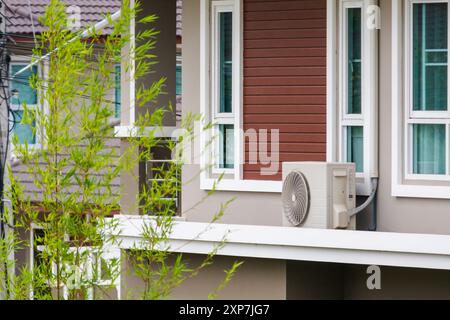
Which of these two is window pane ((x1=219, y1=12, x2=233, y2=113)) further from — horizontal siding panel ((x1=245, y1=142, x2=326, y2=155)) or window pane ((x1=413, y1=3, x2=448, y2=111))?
window pane ((x1=413, y1=3, x2=448, y2=111))

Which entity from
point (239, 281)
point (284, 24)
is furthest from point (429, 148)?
point (239, 281)

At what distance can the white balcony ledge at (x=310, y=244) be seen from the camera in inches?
487

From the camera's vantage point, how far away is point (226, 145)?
14445 millimetres

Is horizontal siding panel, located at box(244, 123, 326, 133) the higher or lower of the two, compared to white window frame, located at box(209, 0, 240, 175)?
lower

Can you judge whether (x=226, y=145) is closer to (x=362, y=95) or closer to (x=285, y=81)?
(x=285, y=81)

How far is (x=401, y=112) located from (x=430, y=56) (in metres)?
0.64

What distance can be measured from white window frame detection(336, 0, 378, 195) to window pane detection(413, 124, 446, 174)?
44 centimetres

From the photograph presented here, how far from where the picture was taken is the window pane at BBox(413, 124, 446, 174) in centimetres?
1284

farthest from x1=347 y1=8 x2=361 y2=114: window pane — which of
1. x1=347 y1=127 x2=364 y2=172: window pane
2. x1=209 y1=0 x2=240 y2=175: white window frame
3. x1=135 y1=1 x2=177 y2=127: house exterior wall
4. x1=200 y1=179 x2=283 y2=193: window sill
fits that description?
x1=135 y1=1 x2=177 y2=127: house exterior wall

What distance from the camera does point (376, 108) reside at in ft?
43.4
